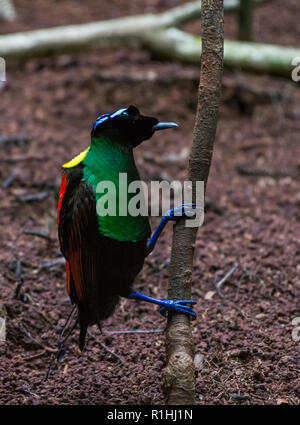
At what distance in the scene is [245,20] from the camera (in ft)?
20.3

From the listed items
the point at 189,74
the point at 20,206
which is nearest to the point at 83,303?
the point at 20,206

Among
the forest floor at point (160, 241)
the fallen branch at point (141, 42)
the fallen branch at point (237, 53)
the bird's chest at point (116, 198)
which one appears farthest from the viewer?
the fallen branch at point (141, 42)

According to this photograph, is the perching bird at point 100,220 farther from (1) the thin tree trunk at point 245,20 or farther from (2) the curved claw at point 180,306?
(1) the thin tree trunk at point 245,20

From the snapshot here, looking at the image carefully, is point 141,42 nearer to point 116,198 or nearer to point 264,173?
point 264,173

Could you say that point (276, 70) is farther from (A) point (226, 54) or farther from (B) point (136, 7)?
(B) point (136, 7)

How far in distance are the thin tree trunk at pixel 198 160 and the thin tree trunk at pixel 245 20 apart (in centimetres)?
408

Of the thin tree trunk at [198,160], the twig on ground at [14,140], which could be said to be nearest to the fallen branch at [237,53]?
the twig on ground at [14,140]

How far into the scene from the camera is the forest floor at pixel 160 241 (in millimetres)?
2602

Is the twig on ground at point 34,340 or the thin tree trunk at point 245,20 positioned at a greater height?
the thin tree trunk at point 245,20

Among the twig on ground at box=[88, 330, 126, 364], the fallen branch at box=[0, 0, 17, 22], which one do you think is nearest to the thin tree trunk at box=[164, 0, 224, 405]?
the twig on ground at box=[88, 330, 126, 364]

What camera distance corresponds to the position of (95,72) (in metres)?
5.81

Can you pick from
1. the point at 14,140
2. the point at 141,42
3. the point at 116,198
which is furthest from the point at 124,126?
the point at 141,42

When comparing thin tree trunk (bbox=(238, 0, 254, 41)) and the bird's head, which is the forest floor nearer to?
thin tree trunk (bbox=(238, 0, 254, 41))

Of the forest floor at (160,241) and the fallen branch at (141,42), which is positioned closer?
the forest floor at (160,241)
